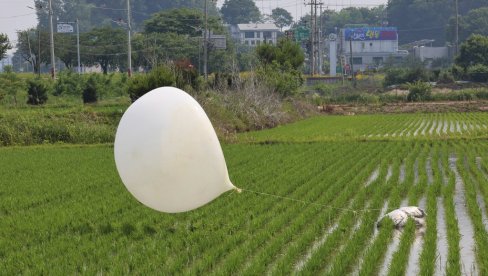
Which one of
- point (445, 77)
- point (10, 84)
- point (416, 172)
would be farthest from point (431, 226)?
point (445, 77)

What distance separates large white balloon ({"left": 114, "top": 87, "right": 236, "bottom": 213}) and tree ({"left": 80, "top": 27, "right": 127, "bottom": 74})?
6458 centimetres

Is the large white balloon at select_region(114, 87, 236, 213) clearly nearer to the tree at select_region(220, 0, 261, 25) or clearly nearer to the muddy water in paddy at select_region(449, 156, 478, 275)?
the muddy water in paddy at select_region(449, 156, 478, 275)

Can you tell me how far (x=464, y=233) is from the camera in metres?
8.51

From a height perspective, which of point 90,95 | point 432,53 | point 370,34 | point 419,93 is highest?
point 370,34

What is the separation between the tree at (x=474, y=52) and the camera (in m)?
67.2

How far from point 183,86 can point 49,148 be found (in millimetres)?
7631

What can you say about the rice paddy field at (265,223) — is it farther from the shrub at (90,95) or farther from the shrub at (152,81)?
the shrub at (90,95)

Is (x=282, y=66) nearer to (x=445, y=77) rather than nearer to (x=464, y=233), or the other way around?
(x=445, y=77)

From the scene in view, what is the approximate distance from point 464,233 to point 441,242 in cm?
68

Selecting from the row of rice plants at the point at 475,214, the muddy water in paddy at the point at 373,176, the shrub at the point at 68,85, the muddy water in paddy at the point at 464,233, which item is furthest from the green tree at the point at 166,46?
the muddy water in paddy at the point at 464,233

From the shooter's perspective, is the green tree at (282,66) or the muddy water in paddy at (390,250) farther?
the green tree at (282,66)

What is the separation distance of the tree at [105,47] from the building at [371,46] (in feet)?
151

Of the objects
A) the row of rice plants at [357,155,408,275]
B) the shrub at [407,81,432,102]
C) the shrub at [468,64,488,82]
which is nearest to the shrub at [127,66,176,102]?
the row of rice plants at [357,155,408,275]

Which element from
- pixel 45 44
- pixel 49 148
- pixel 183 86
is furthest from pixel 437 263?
pixel 45 44
